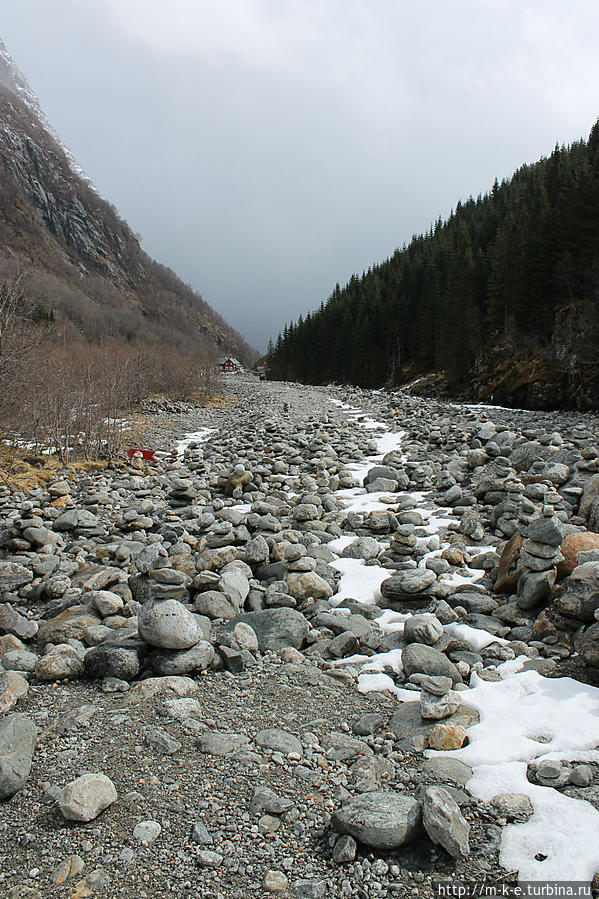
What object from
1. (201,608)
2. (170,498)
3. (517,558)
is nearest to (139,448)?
(170,498)

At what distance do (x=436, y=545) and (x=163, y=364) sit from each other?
38.7 meters

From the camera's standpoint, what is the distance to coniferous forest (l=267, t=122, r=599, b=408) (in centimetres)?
3059

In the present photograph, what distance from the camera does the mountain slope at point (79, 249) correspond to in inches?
3765

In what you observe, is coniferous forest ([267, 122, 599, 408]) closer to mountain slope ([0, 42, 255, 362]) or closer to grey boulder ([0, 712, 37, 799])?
grey boulder ([0, 712, 37, 799])

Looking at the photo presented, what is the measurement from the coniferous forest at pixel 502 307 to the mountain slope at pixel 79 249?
139 feet

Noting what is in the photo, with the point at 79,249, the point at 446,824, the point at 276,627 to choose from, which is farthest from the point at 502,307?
the point at 79,249

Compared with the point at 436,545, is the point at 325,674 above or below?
below

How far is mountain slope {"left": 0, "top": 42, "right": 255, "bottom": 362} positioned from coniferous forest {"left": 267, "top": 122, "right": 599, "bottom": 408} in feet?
139

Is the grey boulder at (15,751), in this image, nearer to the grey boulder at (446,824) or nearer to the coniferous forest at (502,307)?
the grey boulder at (446,824)

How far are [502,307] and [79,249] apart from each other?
116206 mm

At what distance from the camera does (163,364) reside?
42062 millimetres

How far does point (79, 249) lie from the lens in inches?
4897

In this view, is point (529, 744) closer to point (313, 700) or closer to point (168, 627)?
point (313, 700)

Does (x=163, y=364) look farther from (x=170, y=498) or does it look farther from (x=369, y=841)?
(x=369, y=841)
